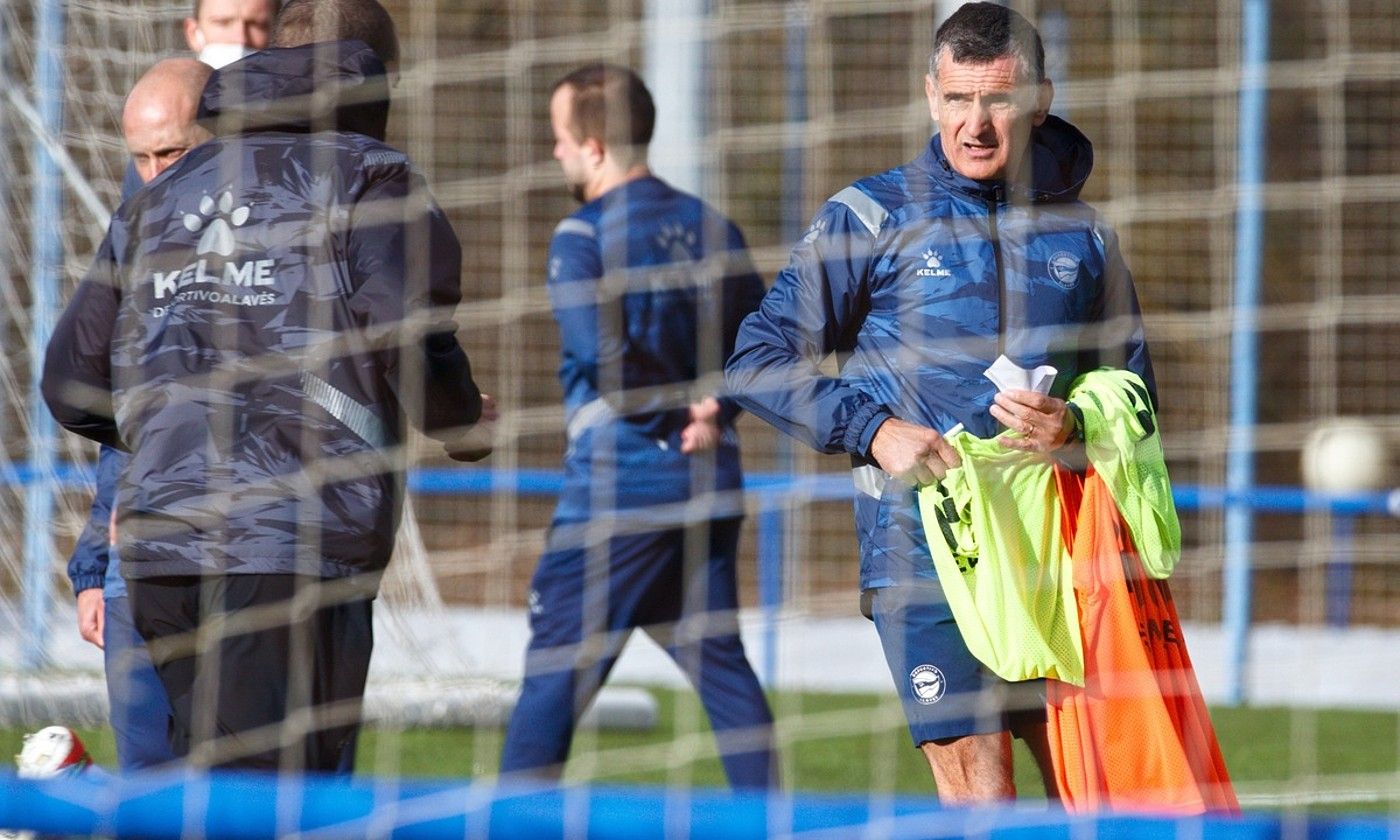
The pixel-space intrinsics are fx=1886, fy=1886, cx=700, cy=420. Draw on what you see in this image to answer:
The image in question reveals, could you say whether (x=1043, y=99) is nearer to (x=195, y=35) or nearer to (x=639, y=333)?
(x=639, y=333)

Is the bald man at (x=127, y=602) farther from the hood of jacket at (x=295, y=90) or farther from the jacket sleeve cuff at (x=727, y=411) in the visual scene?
the jacket sleeve cuff at (x=727, y=411)

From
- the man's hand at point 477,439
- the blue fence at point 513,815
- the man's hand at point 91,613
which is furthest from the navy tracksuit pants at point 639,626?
the blue fence at point 513,815

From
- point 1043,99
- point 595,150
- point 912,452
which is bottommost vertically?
point 912,452

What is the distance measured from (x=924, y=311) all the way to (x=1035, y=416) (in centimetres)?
28

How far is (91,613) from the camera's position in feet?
12.0

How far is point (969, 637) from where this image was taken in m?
3.01

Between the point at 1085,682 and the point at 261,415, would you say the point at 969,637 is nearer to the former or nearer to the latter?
the point at 1085,682

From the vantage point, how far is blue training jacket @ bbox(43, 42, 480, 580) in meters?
2.90

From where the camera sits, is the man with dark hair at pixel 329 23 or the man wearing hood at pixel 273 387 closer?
the man wearing hood at pixel 273 387

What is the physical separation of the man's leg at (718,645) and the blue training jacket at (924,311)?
4.31ft

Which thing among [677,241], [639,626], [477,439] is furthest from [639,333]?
[477,439]

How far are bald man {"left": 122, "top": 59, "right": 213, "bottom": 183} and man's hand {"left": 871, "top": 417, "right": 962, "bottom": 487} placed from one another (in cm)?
137

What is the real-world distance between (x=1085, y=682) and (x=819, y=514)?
298 inches

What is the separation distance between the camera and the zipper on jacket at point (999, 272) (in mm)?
3141
